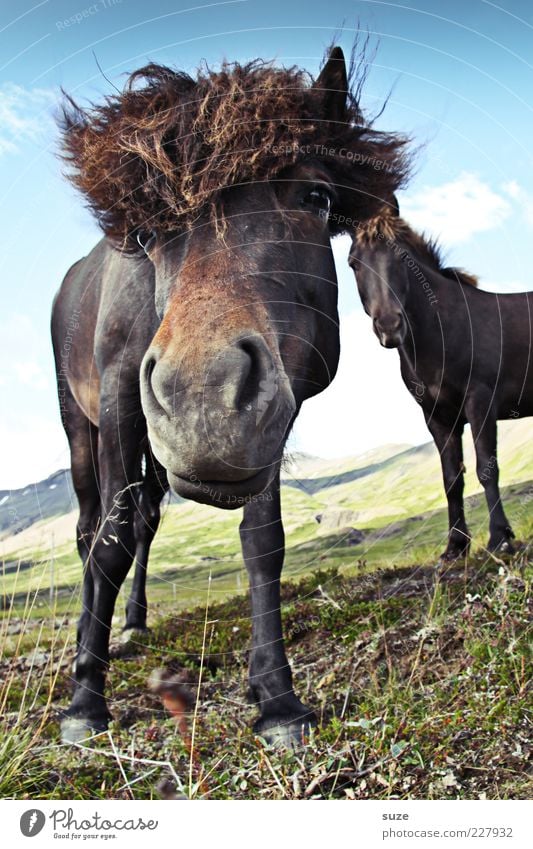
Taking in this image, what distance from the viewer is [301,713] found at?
3.06m

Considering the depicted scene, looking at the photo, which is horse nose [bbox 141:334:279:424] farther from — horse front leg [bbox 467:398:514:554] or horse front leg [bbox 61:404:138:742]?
horse front leg [bbox 467:398:514:554]

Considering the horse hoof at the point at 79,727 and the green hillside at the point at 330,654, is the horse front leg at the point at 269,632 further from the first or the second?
the horse hoof at the point at 79,727

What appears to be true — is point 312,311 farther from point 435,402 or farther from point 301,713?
point 435,402

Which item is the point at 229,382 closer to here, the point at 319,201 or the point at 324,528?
the point at 319,201

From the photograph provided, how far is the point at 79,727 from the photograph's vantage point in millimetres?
3338

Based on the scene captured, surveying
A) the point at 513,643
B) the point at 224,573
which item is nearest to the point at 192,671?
the point at 224,573

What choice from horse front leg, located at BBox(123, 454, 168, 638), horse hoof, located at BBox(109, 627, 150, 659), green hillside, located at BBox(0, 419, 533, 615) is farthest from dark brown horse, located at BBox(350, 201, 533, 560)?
horse hoof, located at BBox(109, 627, 150, 659)

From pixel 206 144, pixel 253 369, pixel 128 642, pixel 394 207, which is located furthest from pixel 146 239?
pixel 128 642

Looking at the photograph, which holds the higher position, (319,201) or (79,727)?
(319,201)

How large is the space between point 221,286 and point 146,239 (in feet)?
2.67

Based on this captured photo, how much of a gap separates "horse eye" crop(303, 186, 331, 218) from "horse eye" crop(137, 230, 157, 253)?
64cm

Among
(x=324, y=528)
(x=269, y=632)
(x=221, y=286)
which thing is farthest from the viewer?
(x=324, y=528)

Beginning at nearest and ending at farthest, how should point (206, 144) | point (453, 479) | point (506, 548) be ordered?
point (206, 144), point (506, 548), point (453, 479)

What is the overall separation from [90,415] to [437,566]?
2.08 meters
